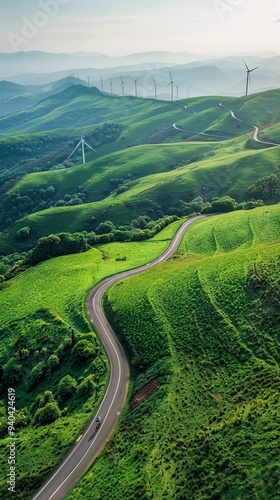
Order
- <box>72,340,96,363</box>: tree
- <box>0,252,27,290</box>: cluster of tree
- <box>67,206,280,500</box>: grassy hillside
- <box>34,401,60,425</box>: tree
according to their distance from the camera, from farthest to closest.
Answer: <box>0,252,27,290</box>: cluster of tree → <box>72,340,96,363</box>: tree → <box>34,401,60,425</box>: tree → <box>67,206,280,500</box>: grassy hillside

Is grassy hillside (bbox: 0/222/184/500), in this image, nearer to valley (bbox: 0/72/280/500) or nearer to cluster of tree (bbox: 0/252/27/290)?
valley (bbox: 0/72/280/500)

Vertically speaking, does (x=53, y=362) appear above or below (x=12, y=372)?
above

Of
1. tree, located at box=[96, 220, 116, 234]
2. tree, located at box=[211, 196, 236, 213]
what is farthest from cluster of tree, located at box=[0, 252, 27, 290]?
tree, located at box=[211, 196, 236, 213]

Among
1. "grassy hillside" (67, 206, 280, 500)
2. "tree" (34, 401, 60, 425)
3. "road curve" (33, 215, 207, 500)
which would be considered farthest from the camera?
"tree" (34, 401, 60, 425)

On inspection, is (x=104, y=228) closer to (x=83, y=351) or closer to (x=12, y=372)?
(x=12, y=372)

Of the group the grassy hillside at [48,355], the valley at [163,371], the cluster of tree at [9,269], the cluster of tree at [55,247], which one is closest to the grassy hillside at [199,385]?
the valley at [163,371]

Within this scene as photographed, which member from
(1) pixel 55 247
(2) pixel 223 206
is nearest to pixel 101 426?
(1) pixel 55 247

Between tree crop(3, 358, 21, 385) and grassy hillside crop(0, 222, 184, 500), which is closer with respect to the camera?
grassy hillside crop(0, 222, 184, 500)
